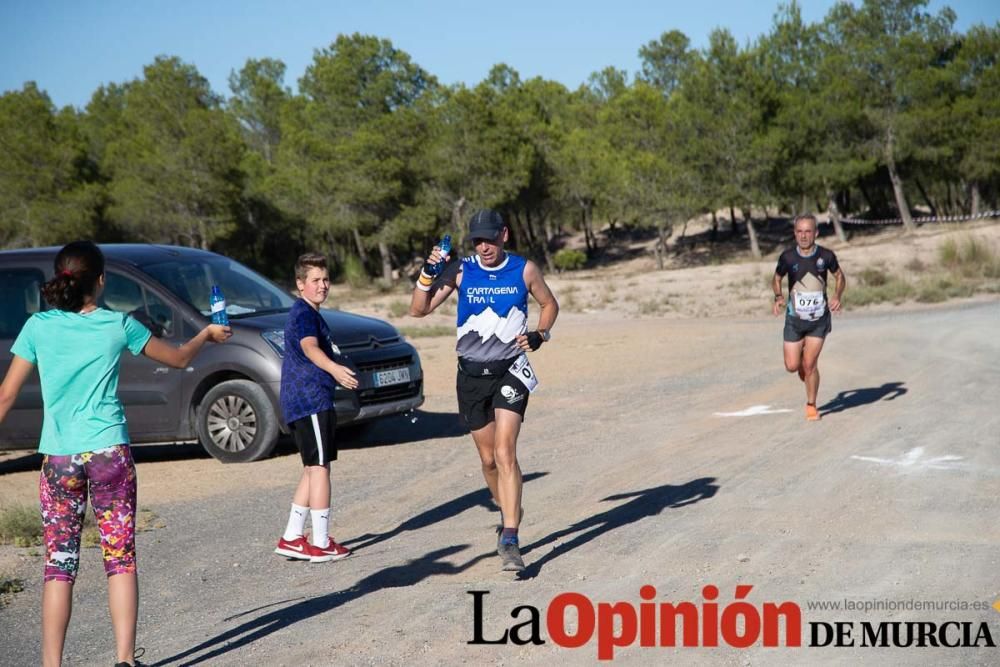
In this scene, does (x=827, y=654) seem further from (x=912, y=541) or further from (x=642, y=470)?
(x=642, y=470)

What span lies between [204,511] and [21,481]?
3238 mm

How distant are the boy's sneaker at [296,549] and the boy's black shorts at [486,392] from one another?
1.31 meters

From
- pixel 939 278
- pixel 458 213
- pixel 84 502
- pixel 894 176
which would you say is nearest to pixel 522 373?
pixel 84 502

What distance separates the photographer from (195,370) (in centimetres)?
1086

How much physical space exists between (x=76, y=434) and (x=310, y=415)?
2.50 metres

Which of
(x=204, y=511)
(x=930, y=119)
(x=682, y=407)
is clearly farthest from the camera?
(x=930, y=119)

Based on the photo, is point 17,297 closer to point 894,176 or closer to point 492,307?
point 492,307

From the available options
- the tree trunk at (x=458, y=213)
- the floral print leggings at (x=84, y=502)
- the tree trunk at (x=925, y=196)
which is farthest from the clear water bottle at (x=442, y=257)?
the tree trunk at (x=925, y=196)

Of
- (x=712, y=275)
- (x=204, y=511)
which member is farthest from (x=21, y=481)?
(x=712, y=275)

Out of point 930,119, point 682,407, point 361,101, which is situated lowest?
point 682,407

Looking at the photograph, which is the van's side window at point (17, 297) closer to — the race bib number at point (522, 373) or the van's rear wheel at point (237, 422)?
the van's rear wheel at point (237, 422)

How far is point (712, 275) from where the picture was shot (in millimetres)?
36000

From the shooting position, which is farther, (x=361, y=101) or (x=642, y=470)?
(x=361, y=101)

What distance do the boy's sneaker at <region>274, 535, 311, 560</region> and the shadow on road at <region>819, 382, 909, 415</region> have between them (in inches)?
256
